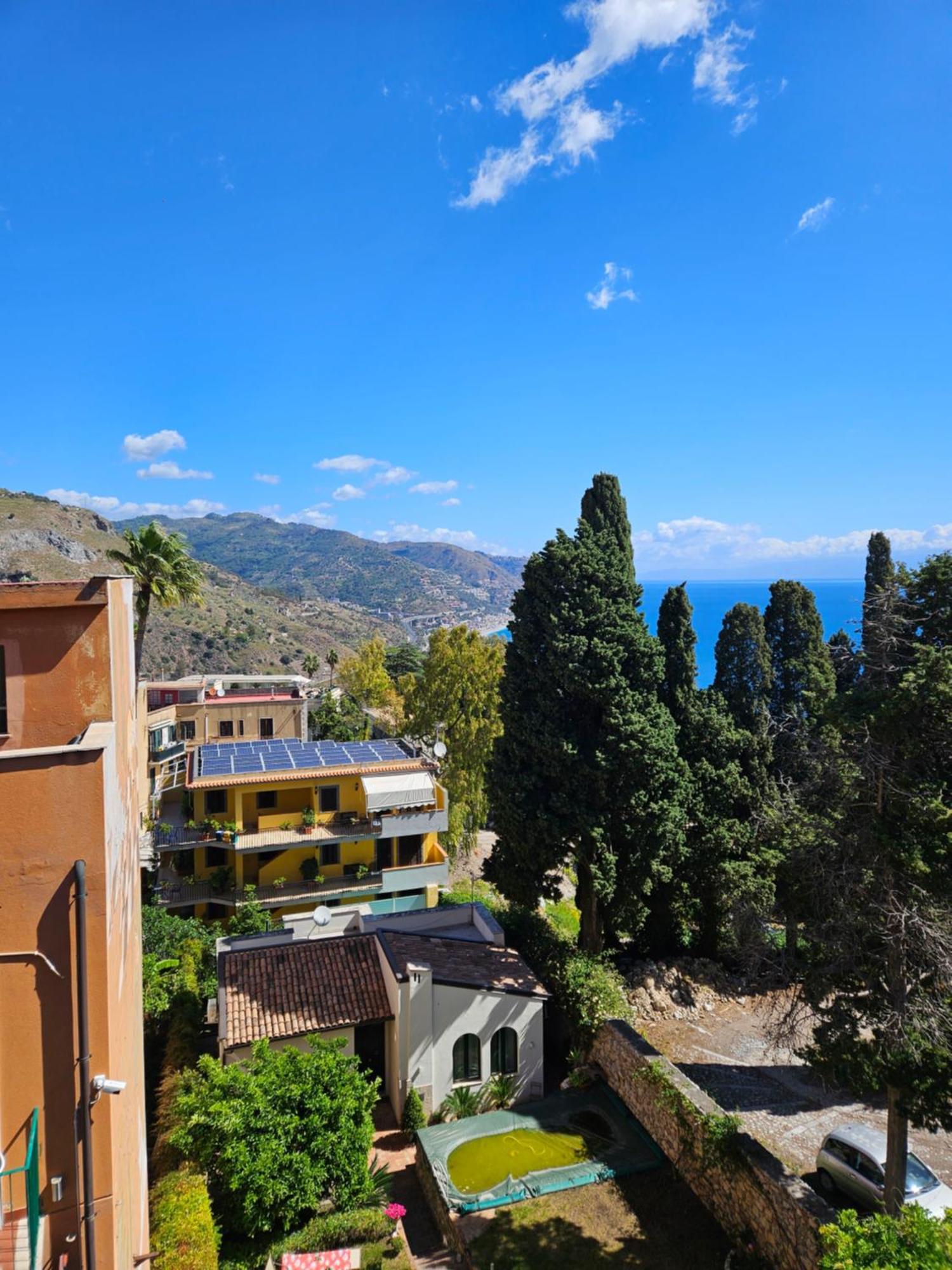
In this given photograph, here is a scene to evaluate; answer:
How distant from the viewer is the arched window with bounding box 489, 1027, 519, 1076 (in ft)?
54.7

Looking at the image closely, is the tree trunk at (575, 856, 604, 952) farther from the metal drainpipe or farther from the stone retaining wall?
the metal drainpipe

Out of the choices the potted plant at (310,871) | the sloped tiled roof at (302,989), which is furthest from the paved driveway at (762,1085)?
the potted plant at (310,871)

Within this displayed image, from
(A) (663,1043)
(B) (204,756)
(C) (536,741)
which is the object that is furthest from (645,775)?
(B) (204,756)

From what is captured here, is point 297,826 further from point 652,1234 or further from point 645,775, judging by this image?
point 652,1234

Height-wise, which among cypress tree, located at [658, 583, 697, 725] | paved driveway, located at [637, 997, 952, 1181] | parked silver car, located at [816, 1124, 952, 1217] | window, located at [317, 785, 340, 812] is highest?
cypress tree, located at [658, 583, 697, 725]

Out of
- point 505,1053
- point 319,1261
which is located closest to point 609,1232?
point 505,1053

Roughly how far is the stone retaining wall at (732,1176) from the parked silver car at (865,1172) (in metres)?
1.70

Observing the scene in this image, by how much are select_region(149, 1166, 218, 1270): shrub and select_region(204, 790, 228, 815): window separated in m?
15.4

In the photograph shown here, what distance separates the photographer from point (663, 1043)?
1830 centimetres

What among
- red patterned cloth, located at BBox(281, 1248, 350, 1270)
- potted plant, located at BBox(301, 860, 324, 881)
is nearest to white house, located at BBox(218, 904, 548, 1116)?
red patterned cloth, located at BBox(281, 1248, 350, 1270)

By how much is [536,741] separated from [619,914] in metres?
5.60

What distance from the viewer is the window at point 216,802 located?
2598 cm

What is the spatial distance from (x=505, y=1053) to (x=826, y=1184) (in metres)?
7.14

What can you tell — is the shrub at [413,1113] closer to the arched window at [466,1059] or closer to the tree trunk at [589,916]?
the arched window at [466,1059]
